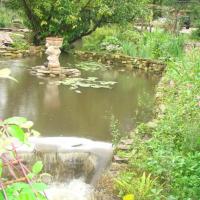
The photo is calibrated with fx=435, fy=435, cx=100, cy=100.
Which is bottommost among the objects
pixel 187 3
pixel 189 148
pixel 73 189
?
pixel 73 189

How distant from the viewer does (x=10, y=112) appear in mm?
8219

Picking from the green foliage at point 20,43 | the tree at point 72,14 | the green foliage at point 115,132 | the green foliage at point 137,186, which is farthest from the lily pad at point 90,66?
the green foliage at point 137,186

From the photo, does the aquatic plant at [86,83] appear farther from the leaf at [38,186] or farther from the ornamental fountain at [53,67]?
the leaf at [38,186]

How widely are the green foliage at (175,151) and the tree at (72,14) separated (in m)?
8.20

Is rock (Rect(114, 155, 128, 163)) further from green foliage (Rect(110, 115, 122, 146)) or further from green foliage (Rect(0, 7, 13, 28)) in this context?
green foliage (Rect(0, 7, 13, 28))

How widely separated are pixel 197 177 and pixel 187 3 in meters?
16.9

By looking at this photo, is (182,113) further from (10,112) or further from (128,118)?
(10,112)

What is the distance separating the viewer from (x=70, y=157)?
6.46 m

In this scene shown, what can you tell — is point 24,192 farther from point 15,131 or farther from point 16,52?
point 16,52

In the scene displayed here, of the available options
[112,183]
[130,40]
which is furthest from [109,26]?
[112,183]

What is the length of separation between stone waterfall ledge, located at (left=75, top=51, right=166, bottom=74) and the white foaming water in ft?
26.8

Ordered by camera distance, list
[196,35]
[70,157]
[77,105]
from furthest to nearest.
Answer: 1. [196,35]
2. [77,105]
3. [70,157]

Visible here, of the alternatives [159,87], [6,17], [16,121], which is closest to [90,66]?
[159,87]

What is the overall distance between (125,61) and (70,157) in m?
8.24
